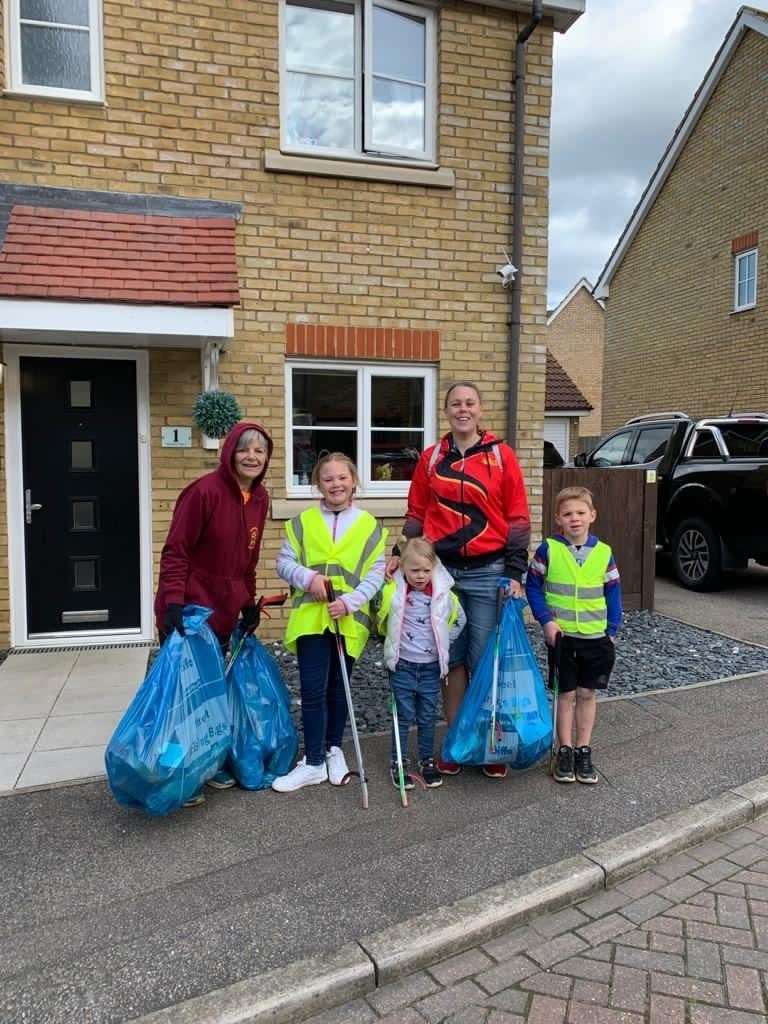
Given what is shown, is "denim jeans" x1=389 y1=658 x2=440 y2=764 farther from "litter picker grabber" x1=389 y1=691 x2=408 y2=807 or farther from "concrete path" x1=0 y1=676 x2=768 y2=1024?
"concrete path" x1=0 y1=676 x2=768 y2=1024

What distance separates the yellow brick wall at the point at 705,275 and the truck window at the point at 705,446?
17.5ft

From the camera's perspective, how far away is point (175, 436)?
593 cm

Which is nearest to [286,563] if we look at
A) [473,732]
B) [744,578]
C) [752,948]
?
[473,732]

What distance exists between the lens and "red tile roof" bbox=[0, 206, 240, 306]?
502cm

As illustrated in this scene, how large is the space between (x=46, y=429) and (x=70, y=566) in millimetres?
1065

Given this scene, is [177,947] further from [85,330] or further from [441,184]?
[441,184]

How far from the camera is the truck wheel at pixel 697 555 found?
333 inches

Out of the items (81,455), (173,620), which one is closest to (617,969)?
(173,620)

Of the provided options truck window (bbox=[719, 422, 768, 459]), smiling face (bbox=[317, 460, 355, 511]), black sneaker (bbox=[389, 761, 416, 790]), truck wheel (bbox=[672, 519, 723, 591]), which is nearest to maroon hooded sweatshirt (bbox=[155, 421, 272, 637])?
smiling face (bbox=[317, 460, 355, 511])

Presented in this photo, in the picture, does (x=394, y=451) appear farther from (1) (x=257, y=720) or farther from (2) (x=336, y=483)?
(1) (x=257, y=720)

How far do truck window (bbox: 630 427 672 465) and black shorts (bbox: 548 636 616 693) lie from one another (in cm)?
649

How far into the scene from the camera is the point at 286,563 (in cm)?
354

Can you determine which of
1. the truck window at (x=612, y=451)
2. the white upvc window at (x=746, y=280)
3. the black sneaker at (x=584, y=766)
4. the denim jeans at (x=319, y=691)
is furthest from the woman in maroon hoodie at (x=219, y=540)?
the white upvc window at (x=746, y=280)

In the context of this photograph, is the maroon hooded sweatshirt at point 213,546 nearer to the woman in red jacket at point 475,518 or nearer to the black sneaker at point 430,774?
the woman in red jacket at point 475,518
